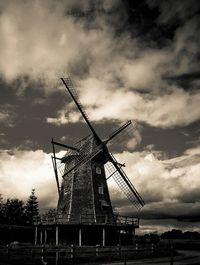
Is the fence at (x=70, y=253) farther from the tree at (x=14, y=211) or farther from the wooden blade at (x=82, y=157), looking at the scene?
the tree at (x=14, y=211)

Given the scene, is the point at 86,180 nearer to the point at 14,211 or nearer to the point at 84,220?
the point at 84,220

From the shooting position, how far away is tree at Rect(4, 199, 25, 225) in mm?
60722

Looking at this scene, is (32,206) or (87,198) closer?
(87,198)

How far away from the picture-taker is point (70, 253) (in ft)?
77.6

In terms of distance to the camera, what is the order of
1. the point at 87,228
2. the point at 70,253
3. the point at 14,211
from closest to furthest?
1. the point at 70,253
2. the point at 87,228
3. the point at 14,211

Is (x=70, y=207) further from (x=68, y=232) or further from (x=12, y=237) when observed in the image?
(x=12, y=237)

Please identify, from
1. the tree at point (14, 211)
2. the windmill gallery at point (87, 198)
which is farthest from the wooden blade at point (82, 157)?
the tree at point (14, 211)

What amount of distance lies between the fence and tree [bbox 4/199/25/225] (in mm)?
35708

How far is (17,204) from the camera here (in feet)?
219

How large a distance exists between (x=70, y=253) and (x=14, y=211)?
44.1m

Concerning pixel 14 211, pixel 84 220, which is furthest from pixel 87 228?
pixel 14 211

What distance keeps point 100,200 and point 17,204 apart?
123ft

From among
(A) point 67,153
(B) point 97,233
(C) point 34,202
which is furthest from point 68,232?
(C) point 34,202

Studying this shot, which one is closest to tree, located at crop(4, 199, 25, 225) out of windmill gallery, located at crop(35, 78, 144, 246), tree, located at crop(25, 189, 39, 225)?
tree, located at crop(25, 189, 39, 225)
